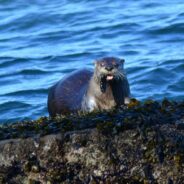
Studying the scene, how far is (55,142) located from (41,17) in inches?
403

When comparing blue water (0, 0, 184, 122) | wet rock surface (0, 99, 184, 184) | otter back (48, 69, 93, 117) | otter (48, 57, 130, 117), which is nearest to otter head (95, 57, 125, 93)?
otter (48, 57, 130, 117)

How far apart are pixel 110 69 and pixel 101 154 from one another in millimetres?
2451

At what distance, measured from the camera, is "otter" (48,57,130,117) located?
659 centimetres

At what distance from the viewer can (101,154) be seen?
4102 mm

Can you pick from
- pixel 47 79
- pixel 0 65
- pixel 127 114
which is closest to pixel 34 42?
pixel 0 65

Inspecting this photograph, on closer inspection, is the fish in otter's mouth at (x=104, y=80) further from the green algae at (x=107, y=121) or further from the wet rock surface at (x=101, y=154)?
the wet rock surface at (x=101, y=154)

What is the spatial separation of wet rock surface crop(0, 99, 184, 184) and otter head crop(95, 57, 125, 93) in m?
2.29

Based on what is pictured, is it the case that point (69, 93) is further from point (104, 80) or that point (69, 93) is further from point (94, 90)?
point (104, 80)

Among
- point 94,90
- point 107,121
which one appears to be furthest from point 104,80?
point 107,121

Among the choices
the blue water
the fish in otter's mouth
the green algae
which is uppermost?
the green algae

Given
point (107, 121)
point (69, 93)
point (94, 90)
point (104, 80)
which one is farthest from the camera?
point (69, 93)

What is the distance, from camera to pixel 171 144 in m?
4.09

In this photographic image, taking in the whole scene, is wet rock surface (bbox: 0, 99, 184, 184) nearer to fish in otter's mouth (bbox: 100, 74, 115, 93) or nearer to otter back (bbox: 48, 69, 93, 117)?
fish in otter's mouth (bbox: 100, 74, 115, 93)

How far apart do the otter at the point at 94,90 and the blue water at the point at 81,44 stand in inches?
36.2
